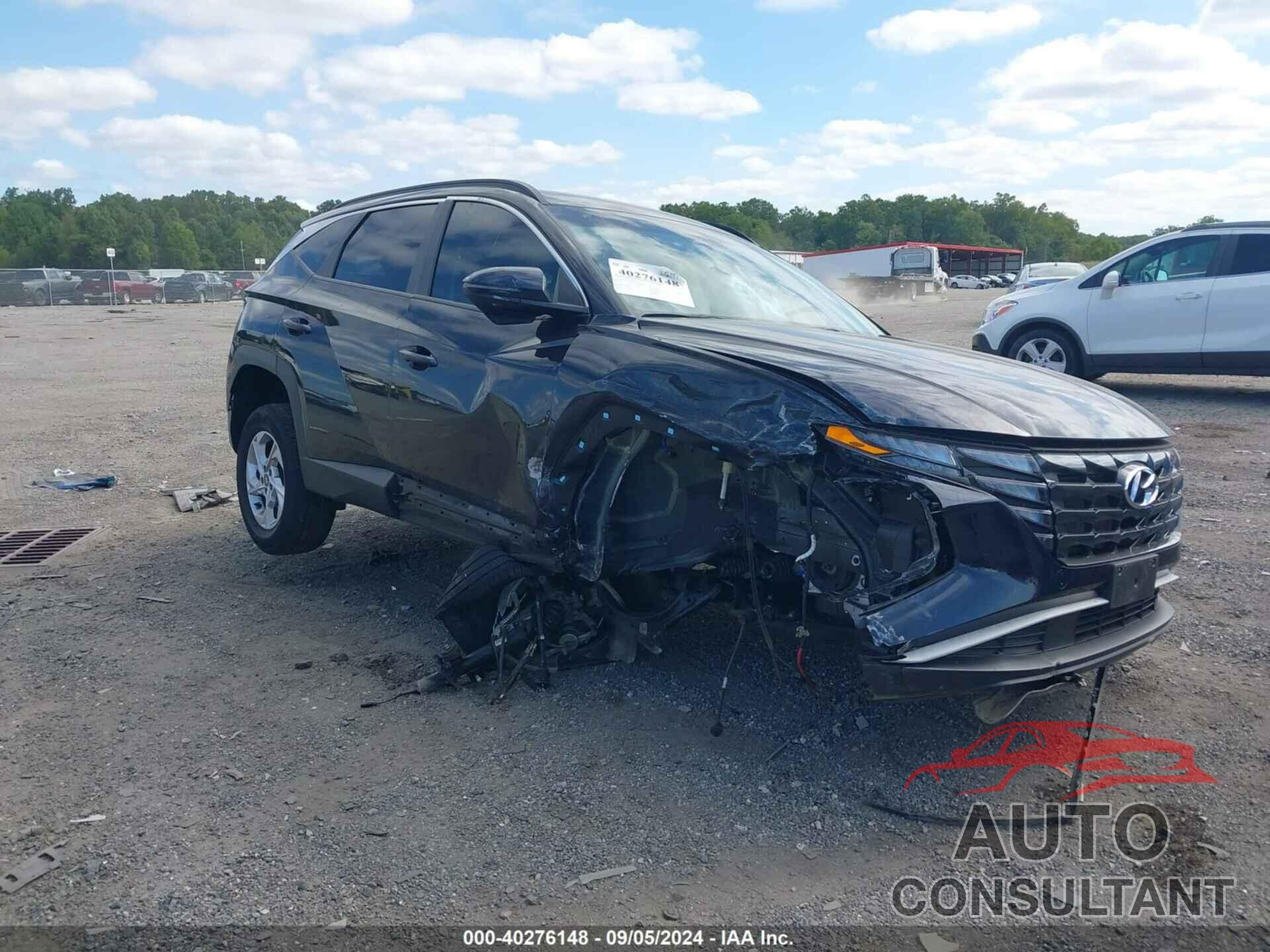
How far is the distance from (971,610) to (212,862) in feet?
7.33

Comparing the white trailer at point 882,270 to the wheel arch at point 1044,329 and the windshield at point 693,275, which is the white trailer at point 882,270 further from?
the windshield at point 693,275

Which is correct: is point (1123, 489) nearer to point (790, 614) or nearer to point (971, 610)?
point (971, 610)

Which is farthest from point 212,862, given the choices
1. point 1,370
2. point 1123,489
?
point 1,370

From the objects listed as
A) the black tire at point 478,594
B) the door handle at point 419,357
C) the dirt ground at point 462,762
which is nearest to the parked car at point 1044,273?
the dirt ground at point 462,762

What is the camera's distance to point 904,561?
304cm

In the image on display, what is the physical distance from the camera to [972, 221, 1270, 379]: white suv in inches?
409

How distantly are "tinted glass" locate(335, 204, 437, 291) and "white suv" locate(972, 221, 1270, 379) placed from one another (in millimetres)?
6907

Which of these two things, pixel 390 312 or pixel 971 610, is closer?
pixel 971 610

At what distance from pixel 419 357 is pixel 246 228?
127 m

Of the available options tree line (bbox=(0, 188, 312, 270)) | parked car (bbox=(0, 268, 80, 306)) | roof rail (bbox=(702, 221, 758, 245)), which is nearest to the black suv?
roof rail (bbox=(702, 221, 758, 245))

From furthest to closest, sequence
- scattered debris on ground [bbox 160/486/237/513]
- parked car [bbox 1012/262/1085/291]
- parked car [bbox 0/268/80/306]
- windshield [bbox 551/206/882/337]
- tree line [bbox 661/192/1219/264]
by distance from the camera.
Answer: tree line [bbox 661/192/1219/264]
parked car [bbox 0/268/80/306]
parked car [bbox 1012/262/1085/291]
scattered debris on ground [bbox 160/486/237/513]
windshield [bbox 551/206/882/337]

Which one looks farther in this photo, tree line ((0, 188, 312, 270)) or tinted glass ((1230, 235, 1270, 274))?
tree line ((0, 188, 312, 270))

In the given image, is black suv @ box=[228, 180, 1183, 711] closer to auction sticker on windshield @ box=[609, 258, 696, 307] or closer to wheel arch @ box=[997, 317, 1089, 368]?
auction sticker on windshield @ box=[609, 258, 696, 307]

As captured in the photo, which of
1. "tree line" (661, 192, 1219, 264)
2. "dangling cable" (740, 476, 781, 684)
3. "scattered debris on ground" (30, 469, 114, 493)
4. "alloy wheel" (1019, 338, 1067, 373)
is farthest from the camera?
"tree line" (661, 192, 1219, 264)
